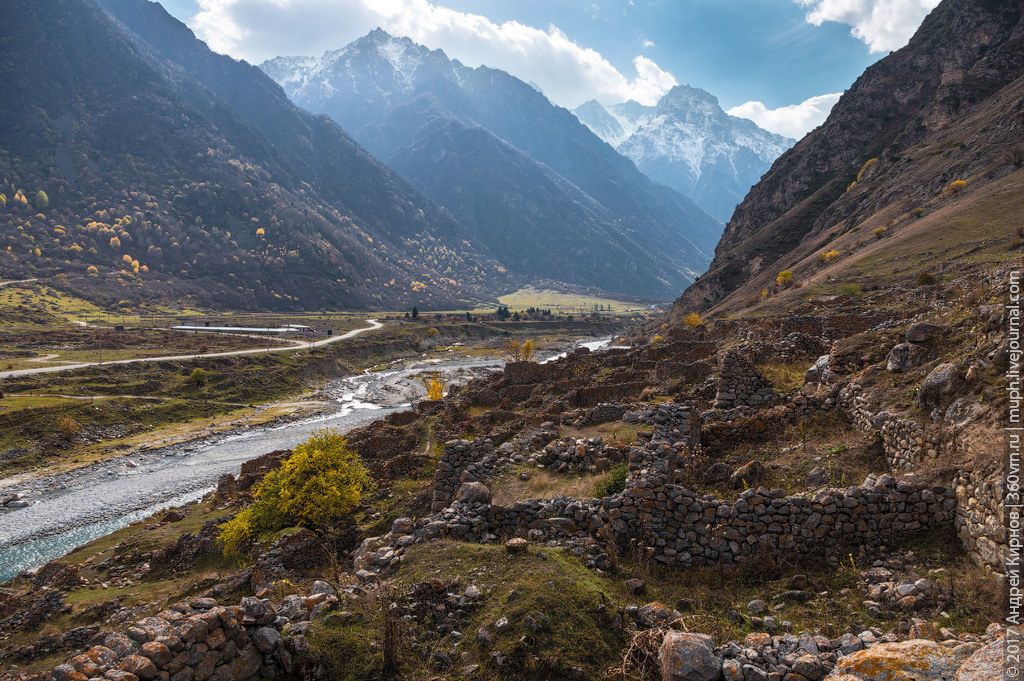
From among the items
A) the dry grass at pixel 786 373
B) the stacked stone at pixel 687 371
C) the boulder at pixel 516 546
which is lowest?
the boulder at pixel 516 546

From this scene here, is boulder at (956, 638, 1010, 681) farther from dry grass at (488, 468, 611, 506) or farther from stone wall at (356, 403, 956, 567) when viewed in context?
dry grass at (488, 468, 611, 506)

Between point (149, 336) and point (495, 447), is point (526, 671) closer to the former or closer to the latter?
point (495, 447)

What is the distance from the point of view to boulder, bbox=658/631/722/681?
683cm

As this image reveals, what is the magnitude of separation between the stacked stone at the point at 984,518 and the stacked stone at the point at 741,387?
9.34 metres

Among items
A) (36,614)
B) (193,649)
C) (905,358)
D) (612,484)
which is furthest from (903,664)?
(36,614)

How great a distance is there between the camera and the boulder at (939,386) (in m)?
11.4

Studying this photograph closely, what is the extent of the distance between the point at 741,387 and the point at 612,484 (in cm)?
827

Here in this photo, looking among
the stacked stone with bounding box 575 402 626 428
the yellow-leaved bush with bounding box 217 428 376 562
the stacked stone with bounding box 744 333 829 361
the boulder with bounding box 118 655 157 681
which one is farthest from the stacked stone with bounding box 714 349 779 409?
the boulder with bounding box 118 655 157 681

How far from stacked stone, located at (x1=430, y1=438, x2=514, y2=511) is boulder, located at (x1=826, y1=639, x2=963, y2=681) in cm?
1216

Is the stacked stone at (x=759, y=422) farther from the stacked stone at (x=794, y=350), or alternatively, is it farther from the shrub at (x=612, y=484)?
the stacked stone at (x=794, y=350)

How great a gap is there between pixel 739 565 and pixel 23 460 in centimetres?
6511

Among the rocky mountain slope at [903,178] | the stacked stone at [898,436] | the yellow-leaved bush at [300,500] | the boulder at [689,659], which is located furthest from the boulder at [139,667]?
the rocky mountain slope at [903,178]

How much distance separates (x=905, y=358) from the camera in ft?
47.0

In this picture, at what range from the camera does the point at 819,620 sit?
8289 millimetres
